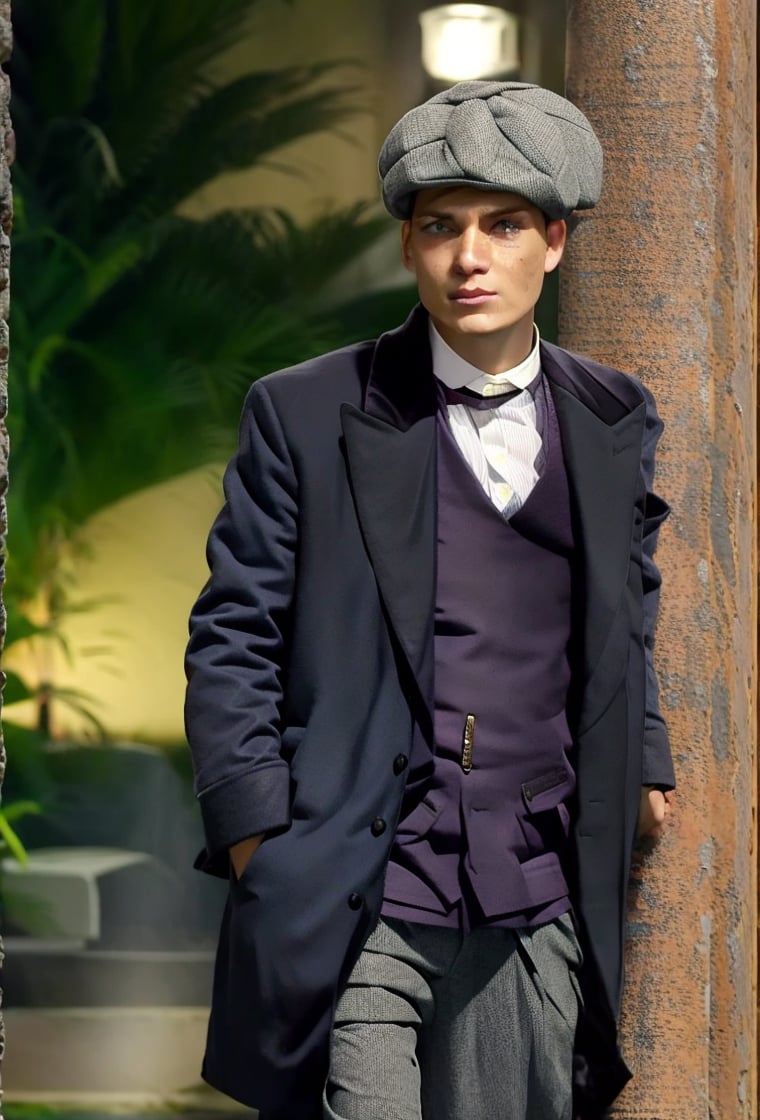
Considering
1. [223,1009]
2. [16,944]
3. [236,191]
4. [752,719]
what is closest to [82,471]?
[236,191]

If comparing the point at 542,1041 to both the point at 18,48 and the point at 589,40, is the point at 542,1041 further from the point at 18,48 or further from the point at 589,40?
the point at 18,48

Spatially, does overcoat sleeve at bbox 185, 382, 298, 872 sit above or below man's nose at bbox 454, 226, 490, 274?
below

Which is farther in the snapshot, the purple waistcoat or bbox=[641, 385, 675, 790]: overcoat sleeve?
bbox=[641, 385, 675, 790]: overcoat sleeve

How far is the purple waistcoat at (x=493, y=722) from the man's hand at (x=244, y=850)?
171 millimetres

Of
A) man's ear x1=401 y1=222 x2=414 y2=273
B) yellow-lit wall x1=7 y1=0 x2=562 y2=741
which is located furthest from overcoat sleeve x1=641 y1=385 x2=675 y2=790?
yellow-lit wall x1=7 y1=0 x2=562 y2=741

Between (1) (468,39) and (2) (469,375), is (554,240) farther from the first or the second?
(1) (468,39)

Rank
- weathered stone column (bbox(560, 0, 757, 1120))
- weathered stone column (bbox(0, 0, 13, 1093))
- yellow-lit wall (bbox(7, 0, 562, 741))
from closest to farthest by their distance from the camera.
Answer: weathered stone column (bbox(0, 0, 13, 1093)), weathered stone column (bbox(560, 0, 757, 1120)), yellow-lit wall (bbox(7, 0, 562, 741))

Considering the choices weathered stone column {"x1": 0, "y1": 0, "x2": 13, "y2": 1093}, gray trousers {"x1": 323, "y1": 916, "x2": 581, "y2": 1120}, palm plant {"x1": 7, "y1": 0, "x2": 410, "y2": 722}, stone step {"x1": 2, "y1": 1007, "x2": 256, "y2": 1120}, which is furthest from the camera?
palm plant {"x1": 7, "y1": 0, "x2": 410, "y2": 722}

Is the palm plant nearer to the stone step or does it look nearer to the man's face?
the stone step

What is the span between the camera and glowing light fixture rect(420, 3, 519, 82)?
31.8 ft

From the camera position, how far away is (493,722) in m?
2.61

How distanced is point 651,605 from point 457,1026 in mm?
676

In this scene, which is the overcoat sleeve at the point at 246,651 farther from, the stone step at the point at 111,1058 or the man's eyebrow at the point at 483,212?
the stone step at the point at 111,1058

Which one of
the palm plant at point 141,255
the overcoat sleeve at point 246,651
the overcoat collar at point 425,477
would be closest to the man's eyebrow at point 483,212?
the overcoat collar at point 425,477
